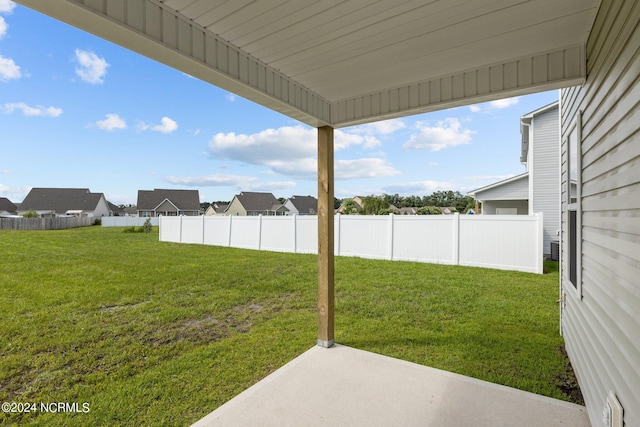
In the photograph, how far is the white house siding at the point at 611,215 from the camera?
4.00 feet

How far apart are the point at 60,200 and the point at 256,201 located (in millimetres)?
15762

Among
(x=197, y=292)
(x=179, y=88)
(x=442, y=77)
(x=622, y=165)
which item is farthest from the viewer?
(x=179, y=88)

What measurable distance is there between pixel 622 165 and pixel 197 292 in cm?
525

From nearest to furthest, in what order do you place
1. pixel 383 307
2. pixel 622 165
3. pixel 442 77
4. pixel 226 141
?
pixel 622 165, pixel 442 77, pixel 383 307, pixel 226 141

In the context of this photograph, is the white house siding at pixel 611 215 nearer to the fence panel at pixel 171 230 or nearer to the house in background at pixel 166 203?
the fence panel at pixel 171 230

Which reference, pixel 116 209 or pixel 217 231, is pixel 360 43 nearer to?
pixel 217 231

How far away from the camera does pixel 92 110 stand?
8.75 metres

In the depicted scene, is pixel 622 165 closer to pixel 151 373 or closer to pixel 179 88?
pixel 151 373

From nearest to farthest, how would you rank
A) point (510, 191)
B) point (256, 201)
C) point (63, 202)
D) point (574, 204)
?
point (574, 204), point (510, 191), point (63, 202), point (256, 201)

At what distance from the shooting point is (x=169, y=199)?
3053cm

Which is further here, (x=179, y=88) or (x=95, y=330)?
(x=179, y=88)

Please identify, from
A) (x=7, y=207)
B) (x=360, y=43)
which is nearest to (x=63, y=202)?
(x=7, y=207)

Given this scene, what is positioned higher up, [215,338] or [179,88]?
[179,88]

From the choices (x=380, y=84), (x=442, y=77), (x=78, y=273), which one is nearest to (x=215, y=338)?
(x=380, y=84)
